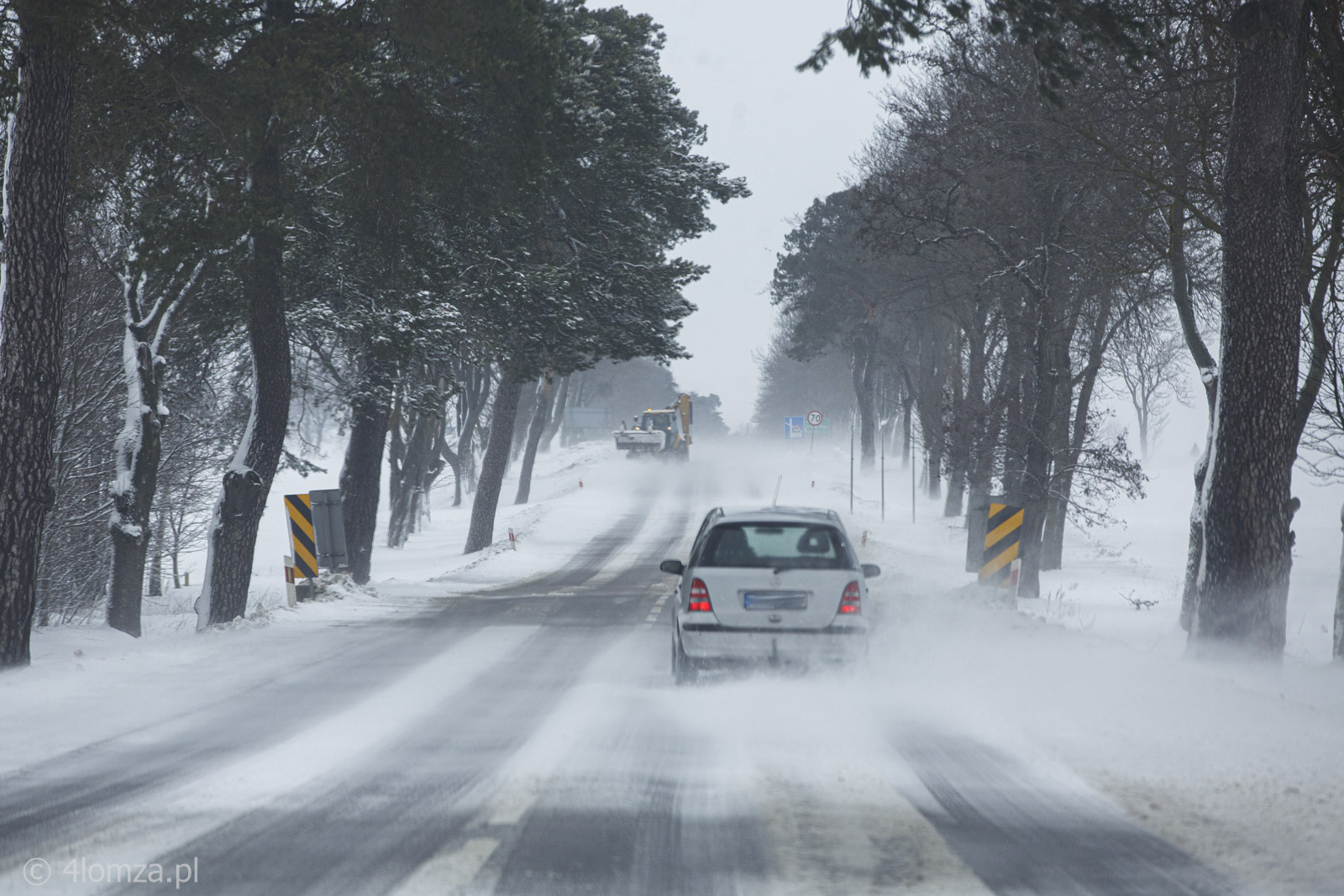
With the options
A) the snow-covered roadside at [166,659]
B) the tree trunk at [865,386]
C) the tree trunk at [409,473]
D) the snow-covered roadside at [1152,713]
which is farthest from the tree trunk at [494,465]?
the tree trunk at [865,386]

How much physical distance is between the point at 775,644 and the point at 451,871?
4945 mm

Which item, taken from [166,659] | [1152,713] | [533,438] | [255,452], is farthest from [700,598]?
[533,438]

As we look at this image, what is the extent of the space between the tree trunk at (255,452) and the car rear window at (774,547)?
772 cm

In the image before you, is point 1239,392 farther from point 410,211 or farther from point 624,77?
point 624,77

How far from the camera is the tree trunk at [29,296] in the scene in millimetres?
9555

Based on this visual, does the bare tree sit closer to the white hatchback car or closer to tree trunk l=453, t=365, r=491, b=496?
tree trunk l=453, t=365, r=491, b=496

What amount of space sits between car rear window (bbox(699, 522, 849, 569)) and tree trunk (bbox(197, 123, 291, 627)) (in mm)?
7717

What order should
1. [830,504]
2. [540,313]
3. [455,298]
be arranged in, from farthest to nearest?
[830,504] < [540,313] < [455,298]

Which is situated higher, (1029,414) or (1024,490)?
(1029,414)

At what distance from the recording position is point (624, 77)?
64.9 ft

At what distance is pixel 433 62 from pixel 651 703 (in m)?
8.85

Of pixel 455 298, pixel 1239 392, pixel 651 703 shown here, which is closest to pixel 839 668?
pixel 651 703

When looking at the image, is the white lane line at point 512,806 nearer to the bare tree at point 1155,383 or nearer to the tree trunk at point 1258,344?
the tree trunk at point 1258,344

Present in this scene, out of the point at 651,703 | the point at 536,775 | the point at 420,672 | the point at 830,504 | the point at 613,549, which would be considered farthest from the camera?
the point at 830,504
